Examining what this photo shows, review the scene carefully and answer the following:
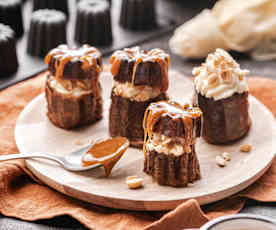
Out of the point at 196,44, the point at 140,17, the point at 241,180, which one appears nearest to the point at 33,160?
the point at 241,180

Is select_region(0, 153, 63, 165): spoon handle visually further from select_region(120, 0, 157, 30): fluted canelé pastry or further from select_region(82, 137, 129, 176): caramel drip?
select_region(120, 0, 157, 30): fluted canelé pastry

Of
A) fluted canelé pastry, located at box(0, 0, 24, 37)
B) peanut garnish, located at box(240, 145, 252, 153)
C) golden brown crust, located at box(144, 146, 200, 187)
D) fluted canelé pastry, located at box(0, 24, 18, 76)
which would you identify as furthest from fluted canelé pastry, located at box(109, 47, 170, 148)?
fluted canelé pastry, located at box(0, 0, 24, 37)


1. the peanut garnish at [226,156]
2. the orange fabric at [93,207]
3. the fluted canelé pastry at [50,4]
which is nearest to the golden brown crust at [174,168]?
the orange fabric at [93,207]

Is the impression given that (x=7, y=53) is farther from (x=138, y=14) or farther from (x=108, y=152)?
(x=108, y=152)

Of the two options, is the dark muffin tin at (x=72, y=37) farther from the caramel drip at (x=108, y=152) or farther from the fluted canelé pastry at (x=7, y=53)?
the caramel drip at (x=108, y=152)

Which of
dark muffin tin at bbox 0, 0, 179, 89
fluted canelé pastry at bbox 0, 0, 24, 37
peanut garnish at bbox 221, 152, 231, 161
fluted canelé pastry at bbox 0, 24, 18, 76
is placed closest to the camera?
peanut garnish at bbox 221, 152, 231, 161

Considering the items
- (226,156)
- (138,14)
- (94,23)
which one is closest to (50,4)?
(94,23)
